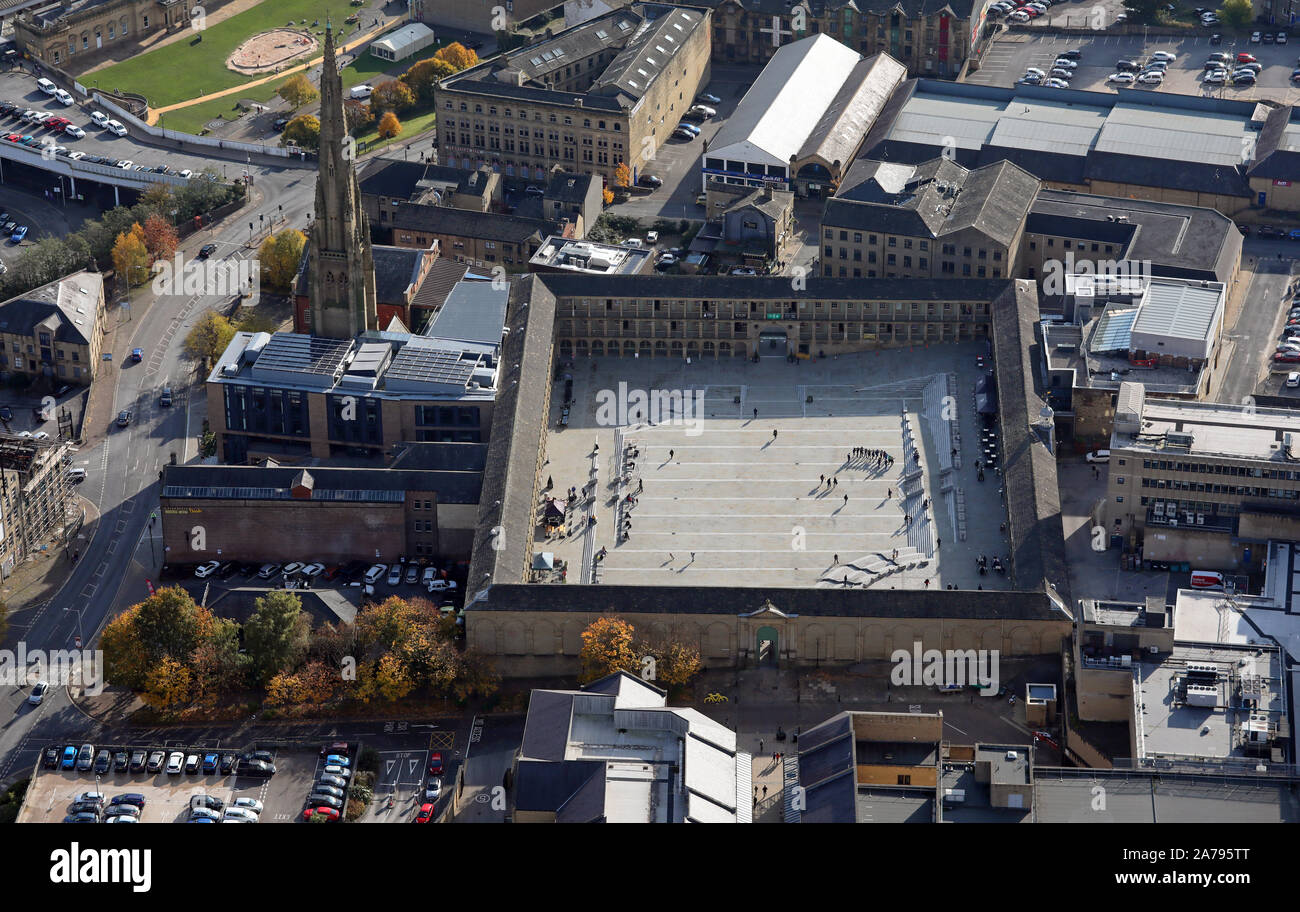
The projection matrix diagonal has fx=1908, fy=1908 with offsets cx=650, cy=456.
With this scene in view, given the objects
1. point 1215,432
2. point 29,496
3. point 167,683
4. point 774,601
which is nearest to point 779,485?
point 774,601

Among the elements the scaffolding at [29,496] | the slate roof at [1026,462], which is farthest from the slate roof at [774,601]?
the scaffolding at [29,496]

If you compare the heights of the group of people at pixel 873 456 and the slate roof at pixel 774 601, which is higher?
A: the slate roof at pixel 774 601

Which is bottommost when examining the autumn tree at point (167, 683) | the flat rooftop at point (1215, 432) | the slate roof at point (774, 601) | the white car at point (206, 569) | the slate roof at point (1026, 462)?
the white car at point (206, 569)

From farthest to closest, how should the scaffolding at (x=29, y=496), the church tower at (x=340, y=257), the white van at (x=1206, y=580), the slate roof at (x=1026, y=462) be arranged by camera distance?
the church tower at (x=340, y=257) < the scaffolding at (x=29, y=496) < the white van at (x=1206, y=580) < the slate roof at (x=1026, y=462)

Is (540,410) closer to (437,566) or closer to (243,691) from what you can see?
(437,566)

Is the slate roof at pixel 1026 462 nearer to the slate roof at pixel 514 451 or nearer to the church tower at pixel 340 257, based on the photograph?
the slate roof at pixel 514 451
